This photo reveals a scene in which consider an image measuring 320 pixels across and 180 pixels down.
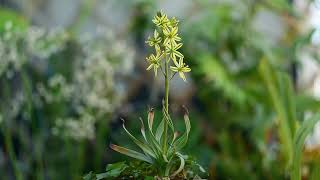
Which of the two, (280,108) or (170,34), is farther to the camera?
(280,108)

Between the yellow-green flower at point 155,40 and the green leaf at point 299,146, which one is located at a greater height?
the yellow-green flower at point 155,40

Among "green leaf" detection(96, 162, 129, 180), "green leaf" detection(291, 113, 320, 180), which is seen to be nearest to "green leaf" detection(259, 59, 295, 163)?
"green leaf" detection(291, 113, 320, 180)

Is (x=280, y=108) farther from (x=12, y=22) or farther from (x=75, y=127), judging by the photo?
(x=12, y=22)

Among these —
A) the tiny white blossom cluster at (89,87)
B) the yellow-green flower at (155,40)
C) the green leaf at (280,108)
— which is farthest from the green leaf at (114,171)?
the tiny white blossom cluster at (89,87)

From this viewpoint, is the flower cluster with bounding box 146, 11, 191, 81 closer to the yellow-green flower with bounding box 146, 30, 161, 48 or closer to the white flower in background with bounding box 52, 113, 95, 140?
the yellow-green flower with bounding box 146, 30, 161, 48

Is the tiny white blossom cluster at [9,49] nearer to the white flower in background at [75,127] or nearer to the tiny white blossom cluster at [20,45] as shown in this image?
the tiny white blossom cluster at [20,45]

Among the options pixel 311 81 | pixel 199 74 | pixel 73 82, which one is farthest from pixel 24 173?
pixel 311 81

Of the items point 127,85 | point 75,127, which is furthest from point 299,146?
point 127,85
